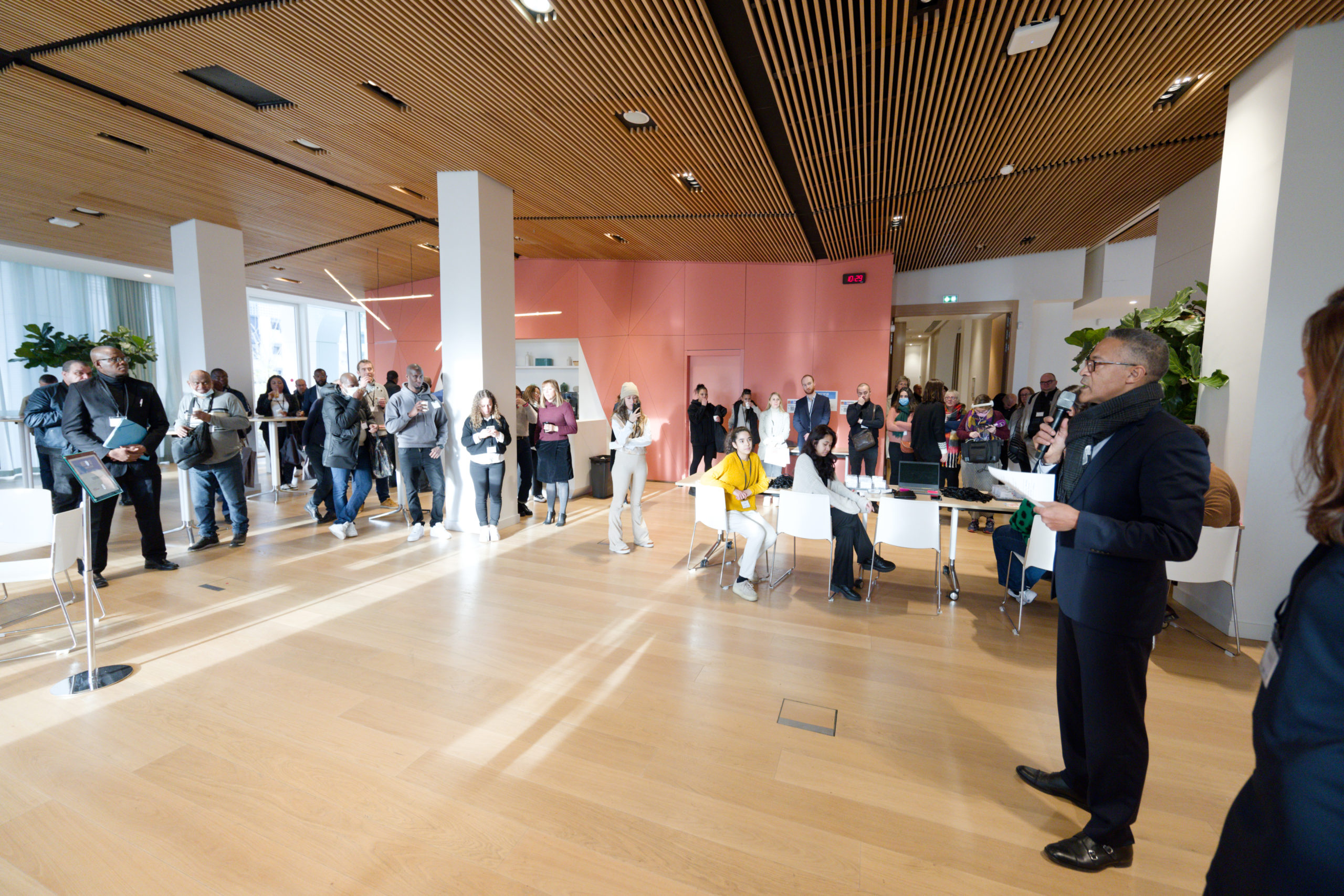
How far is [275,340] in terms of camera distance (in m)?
14.5

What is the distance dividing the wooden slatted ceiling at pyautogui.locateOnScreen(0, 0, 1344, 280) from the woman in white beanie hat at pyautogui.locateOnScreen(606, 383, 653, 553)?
2505 mm

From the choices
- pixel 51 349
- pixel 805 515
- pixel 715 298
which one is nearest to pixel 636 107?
pixel 805 515

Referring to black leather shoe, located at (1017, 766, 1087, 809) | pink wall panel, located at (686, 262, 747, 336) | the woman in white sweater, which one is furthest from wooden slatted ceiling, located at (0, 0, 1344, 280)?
black leather shoe, located at (1017, 766, 1087, 809)

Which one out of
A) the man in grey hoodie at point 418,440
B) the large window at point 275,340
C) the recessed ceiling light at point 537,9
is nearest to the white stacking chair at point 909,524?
the recessed ceiling light at point 537,9

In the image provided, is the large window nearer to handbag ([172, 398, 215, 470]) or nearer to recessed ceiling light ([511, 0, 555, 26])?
handbag ([172, 398, 215, 470])

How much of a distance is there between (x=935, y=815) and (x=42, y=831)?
3425mm

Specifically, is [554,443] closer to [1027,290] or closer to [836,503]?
[836,503]

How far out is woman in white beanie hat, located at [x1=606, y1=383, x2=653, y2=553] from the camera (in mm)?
5660

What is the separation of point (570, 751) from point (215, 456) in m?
5.20

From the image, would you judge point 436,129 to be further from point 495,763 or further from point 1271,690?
point 1271,690

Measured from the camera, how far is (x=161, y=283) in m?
11.7

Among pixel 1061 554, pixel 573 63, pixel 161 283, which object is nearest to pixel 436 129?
pixel 573 63

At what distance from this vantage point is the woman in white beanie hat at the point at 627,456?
566 centimetres

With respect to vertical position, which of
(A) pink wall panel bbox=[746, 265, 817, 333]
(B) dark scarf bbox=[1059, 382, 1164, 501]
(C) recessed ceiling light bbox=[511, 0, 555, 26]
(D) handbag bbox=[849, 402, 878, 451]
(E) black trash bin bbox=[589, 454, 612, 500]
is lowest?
(E) black trash bin bbox=[589, 454, 612, 500]
